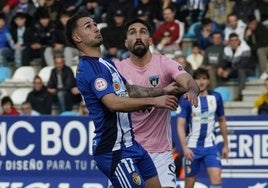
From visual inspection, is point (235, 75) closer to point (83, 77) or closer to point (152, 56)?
point (152, 56)

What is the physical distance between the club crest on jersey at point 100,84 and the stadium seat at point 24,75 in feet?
40.0

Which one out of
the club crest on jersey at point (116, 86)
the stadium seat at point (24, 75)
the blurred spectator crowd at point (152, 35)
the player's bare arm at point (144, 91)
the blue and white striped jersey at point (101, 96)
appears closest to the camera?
the blue and white striped jersey at point (101, 96)

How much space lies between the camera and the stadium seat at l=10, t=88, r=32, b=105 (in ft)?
66.2

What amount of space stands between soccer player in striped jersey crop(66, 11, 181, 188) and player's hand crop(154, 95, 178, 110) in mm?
380

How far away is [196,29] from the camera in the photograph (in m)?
20.5

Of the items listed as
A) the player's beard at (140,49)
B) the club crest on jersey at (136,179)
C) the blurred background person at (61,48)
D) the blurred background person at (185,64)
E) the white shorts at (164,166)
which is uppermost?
the player's beard at (140,49)

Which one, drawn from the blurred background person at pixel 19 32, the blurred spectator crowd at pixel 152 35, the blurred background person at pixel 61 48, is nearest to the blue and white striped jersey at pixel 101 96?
the blurred spectator crowd at pixel 152 35

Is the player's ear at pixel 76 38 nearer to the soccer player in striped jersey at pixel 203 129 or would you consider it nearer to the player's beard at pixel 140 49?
the player's beard at pixel 140 49

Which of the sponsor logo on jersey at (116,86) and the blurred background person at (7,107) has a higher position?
the sponsor logo on jersey at (116,86)

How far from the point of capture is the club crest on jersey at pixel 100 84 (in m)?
8.76

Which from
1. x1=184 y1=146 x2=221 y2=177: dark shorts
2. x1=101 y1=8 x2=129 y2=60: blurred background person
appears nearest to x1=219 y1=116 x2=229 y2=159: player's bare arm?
x1=184 y1=146 x2=221 y2=177: dark shorts

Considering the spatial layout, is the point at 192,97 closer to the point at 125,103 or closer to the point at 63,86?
the point at 125,103

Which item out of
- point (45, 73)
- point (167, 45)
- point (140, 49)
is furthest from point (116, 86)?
point (45, 73)

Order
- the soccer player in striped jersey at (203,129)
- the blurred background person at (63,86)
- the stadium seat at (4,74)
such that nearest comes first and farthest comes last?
the soccer player in striped jersey at (203,129) < the blurred background person at (63,86) < the stadium seat at (4,74)
